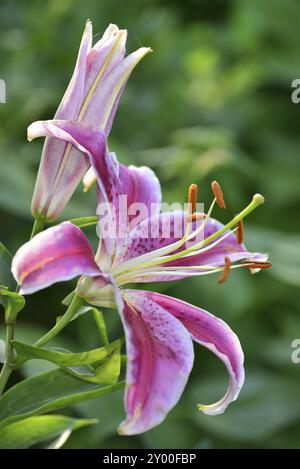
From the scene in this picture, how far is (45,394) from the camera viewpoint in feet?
3.33

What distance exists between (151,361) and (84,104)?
26 centimetres

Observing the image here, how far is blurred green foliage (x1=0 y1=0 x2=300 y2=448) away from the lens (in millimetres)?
1830

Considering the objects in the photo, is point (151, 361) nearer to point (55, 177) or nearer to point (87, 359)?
point (87, 359)

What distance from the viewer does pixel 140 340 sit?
90cm

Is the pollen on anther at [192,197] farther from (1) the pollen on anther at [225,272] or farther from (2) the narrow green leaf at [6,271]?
(2) the narrow green leaf at [6,271]

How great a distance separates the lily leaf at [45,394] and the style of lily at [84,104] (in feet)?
0.54

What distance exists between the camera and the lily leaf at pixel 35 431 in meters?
1.00

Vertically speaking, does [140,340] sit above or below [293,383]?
above

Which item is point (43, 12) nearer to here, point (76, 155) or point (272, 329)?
point (272, 329)

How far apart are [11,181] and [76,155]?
910mm

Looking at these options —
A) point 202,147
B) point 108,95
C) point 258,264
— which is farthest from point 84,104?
point 202,147

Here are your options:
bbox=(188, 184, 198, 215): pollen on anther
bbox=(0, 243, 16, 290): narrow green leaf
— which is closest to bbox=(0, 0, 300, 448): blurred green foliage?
bbox=(188, 184, 198, 215): pollen on anther

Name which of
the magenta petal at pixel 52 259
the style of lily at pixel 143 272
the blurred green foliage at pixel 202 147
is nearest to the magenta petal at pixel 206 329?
the style of lily at pixel 143 272
